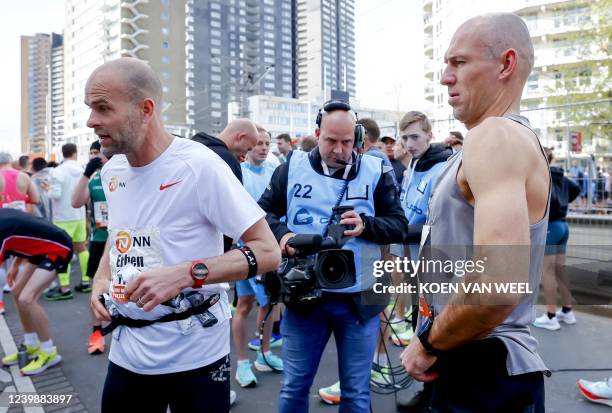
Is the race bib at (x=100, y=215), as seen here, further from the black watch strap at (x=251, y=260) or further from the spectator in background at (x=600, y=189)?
the spectator in background at (x=600, y=189)

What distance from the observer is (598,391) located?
12.3 ft

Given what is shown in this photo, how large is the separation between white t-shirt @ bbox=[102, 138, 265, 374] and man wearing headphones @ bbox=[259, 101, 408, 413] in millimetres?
545

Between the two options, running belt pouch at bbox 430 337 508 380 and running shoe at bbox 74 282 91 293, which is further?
running shoe at bbox 74 282 91 293

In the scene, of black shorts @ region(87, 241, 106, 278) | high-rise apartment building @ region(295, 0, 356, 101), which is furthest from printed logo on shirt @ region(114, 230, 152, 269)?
high-rise apartment building @ region(295, 0, 356, 101)

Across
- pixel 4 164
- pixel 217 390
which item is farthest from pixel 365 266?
pixel 4 164

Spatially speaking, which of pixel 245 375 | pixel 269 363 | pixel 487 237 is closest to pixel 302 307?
pixel 487 237

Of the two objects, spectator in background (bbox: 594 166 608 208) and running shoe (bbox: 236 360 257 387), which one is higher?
spectator in background (bbox: 594 166 608 208)

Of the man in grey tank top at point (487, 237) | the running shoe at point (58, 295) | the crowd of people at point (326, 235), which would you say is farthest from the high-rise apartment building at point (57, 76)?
the man in grey tank top at point (487, 237)

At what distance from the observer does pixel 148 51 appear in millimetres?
95625

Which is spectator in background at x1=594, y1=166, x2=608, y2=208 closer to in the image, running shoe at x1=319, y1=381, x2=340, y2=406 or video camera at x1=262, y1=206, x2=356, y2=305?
running shoe at x1=319, y1=381, x2=340, y2=406

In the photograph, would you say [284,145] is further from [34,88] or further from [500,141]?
[34,88]

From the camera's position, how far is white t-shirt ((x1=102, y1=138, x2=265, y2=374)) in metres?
1.98

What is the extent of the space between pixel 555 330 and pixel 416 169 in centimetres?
273

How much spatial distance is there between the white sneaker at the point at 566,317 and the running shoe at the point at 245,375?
3.90 metres
